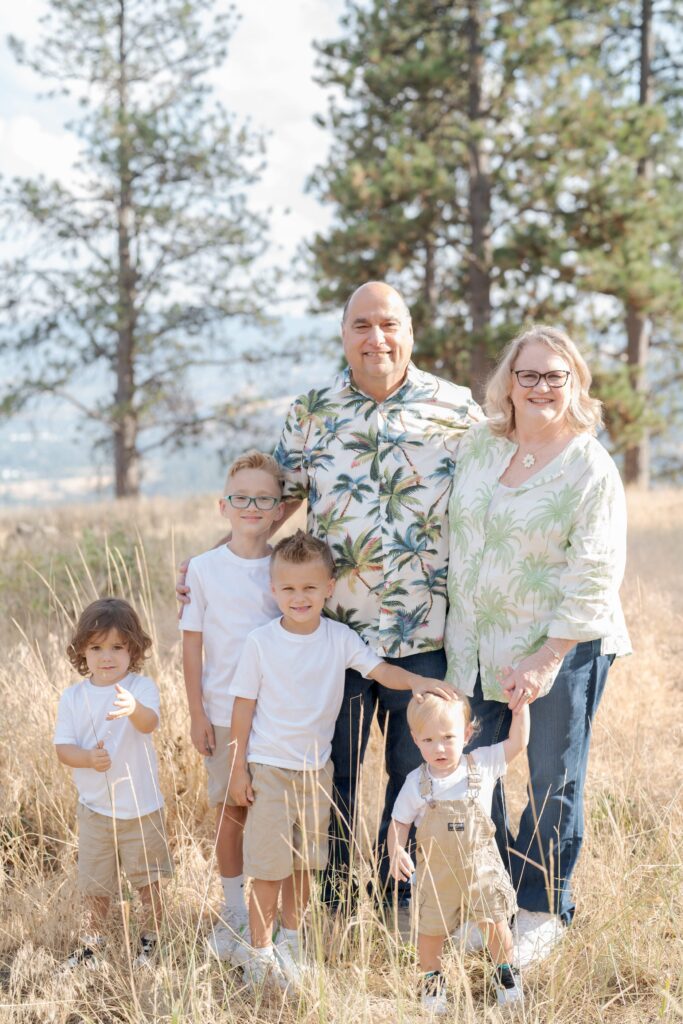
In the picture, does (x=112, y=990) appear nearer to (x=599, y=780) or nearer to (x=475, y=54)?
(x=599, y=780)

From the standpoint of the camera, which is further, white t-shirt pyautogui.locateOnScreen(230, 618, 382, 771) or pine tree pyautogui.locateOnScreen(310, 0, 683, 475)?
pine tree pyautogui.locateOnScreen(310, 0, 683, 475)

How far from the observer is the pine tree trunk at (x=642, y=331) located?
16.0 meters

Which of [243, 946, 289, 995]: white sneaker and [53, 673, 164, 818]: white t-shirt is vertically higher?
[53, 673, 164, 818]: white t-shirt

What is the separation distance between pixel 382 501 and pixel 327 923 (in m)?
1.46

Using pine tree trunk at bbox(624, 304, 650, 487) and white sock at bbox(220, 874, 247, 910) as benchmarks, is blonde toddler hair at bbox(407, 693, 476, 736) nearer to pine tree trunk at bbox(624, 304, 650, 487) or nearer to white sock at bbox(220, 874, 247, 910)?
white sock at bbox(220, 874, 247, 910)

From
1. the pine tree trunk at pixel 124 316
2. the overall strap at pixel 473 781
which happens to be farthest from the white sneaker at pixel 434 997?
the pine tree trunk at pixel 124 316

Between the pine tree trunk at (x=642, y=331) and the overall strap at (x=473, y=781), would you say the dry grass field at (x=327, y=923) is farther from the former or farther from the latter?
the pine tree trunk at (x=642, y=331)

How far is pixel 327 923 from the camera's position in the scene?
3.25 metres

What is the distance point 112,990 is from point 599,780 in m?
2.20

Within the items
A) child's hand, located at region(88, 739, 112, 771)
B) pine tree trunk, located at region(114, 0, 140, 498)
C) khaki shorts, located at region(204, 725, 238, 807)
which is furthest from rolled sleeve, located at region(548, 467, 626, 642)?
pine tree trunk, located at region(114, 0, 140, 498)

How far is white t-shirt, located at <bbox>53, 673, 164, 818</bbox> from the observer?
312cm

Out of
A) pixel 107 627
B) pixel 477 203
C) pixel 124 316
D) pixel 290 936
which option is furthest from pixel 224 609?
pixel 124 316

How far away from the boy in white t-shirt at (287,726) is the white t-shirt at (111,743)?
1.03 ft

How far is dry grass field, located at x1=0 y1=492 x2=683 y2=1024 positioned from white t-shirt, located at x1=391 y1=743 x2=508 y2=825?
0.32 metres
